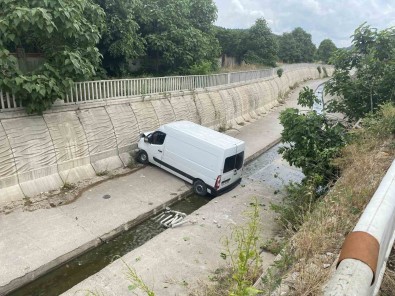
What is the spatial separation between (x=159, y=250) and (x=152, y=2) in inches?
556

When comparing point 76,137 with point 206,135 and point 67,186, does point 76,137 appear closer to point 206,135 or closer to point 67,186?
point 67,186

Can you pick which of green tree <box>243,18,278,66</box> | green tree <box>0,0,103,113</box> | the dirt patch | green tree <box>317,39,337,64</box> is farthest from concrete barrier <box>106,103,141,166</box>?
green tree <box>317,39,337,64</box>

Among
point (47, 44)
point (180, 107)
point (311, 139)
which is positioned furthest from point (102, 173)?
point (311, 139)

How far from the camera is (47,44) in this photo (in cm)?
953

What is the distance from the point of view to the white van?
33.0ft

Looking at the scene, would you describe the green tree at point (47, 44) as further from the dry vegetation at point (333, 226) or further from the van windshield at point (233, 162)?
the dry vegetation at point (333, 226)

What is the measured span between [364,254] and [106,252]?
7.08m

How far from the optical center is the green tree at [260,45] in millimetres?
32094

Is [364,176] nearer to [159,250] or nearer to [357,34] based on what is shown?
[159,250]

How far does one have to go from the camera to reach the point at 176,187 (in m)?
10.7

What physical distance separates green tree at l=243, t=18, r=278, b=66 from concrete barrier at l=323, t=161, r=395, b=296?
3240 cm

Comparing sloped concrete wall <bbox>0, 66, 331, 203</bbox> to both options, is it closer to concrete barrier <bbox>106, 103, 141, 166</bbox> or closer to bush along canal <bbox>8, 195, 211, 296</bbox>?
concrete barrier <bbox>106, 103, 141, 166</bbox>

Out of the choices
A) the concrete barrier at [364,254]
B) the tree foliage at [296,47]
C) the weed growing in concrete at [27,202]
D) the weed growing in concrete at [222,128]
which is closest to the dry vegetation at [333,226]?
the concrete barrier at [364,254]

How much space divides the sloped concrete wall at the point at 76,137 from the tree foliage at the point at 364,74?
24.6 ft
